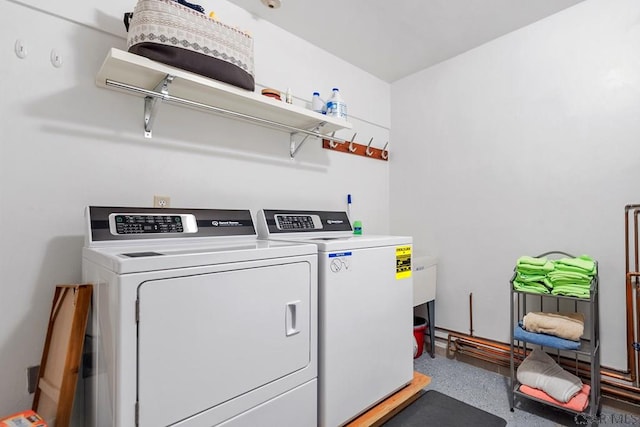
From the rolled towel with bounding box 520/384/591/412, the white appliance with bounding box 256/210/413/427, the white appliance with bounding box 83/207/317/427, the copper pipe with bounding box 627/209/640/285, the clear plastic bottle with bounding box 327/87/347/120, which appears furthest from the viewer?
the clear plastic bottle with bounding box 327/87/347/120

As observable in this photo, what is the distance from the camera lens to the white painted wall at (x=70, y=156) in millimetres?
1363

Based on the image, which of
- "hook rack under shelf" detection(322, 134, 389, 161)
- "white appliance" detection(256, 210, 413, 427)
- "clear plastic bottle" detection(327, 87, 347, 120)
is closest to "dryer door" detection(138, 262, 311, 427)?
"white appliance" detection(256, 210, 413, 427)

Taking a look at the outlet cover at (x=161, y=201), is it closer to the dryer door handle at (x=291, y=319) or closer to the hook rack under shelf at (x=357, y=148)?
the dryer door handle at (x=291, y=319)

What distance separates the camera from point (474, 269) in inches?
103

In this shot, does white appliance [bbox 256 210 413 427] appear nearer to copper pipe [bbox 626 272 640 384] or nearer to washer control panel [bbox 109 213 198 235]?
washer control panel [bbox 109 213 198 235]

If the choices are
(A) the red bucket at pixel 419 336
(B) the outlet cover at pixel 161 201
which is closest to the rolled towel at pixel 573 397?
(A) the red bucket at pixel 419 336

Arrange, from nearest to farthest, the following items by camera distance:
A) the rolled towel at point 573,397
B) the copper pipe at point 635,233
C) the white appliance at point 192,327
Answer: the white appliance at point 192,327
the rolled towel at point 573,397
the copper pipe at point 635,233

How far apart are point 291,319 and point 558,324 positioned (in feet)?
5.01

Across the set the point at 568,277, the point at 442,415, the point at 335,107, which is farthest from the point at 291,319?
the point at 568,277

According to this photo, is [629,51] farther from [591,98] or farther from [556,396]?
[556,396]

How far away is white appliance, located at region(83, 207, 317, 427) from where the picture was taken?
994 mm

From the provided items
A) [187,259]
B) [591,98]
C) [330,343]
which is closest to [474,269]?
[591,98]

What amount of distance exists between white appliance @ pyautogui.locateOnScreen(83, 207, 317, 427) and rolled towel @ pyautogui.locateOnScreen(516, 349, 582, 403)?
1.38 m

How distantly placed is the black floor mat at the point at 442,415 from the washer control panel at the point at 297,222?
1213 millimetres
